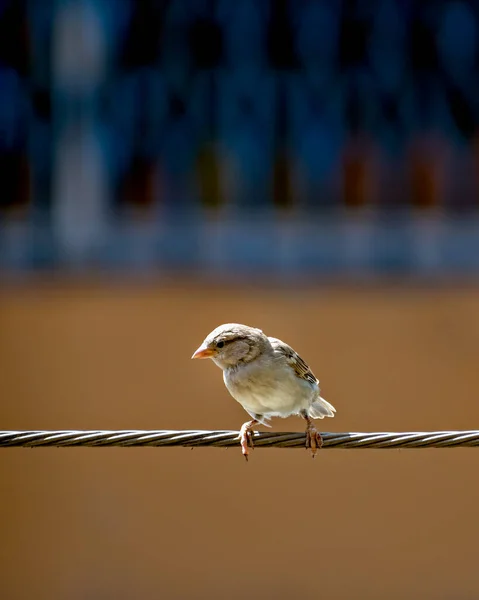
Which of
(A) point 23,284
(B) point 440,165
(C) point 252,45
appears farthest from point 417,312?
(A) point 23,284

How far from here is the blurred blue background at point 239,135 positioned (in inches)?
339

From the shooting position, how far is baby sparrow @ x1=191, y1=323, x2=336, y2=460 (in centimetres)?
448

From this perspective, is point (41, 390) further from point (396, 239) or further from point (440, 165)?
point (440, 165)

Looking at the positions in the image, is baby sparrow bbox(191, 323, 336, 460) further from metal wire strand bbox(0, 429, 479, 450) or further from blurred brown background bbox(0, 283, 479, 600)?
blurred brown background bbox(0, 283, 479, 600)

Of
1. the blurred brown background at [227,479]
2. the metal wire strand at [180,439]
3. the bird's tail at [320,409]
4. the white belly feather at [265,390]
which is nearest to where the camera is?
the metal wire strand at [180,439]

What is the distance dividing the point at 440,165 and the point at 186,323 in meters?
2.65

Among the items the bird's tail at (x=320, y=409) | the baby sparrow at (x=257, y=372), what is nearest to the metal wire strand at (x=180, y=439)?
the baby sparrow at (x=257, y=372)

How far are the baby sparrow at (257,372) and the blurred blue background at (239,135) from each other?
398 centimetres

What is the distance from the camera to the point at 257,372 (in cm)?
447

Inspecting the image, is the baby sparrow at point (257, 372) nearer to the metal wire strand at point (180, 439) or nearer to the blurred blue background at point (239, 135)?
the metal wire strand at point (180, 439)

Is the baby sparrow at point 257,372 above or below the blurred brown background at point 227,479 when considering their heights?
above

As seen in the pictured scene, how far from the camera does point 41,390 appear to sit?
8227mm

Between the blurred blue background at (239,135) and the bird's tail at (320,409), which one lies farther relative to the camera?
the blurred blue background at (239,135)

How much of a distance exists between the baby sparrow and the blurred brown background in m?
3.40
